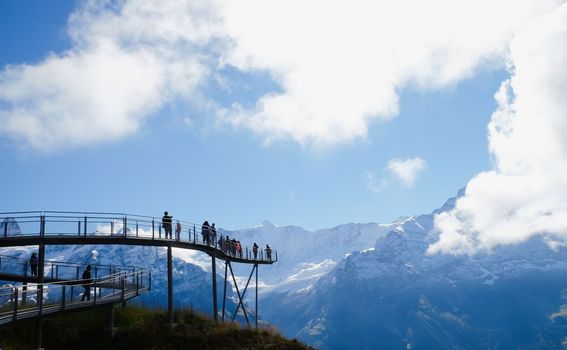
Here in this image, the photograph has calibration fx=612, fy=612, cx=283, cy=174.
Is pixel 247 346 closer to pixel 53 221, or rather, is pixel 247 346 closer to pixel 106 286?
pixel 106 286

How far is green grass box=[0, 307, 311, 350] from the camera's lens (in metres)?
37.3

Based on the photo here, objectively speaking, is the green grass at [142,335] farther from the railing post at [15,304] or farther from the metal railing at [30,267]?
the railing post at [15,304]

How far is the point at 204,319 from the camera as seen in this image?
41.8 metres

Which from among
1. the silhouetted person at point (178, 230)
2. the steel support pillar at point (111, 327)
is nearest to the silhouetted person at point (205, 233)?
the silhouetted person at point (178, 230)

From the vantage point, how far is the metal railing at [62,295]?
2849cm

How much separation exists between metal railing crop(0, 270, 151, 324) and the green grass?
1.96 m

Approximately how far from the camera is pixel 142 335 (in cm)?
3834

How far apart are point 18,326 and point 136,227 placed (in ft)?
30.4

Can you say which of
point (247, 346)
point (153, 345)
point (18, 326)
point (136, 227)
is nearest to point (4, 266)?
point (18, 326)

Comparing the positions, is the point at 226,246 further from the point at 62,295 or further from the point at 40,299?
the point at 40,299

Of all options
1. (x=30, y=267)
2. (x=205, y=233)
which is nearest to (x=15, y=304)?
(x=30, y=267)

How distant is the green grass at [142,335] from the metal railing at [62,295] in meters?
1.96

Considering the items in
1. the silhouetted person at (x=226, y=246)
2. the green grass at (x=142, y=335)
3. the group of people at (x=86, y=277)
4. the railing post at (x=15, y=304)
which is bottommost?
the green grass at (x=142, y=335)

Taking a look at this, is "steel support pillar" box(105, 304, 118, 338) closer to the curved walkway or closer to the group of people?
the curved walkway
